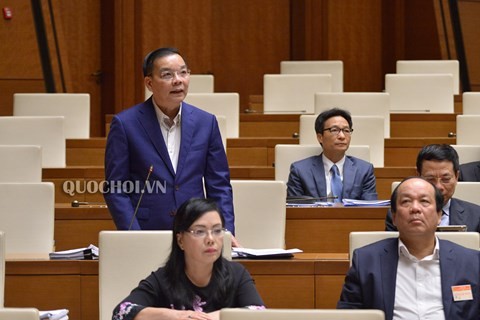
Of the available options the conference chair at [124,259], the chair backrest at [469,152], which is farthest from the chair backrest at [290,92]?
the conference chair at [124,259]

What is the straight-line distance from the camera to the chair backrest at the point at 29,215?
3416 mm

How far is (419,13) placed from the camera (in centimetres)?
703

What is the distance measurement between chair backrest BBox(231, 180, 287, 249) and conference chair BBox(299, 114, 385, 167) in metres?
1.08

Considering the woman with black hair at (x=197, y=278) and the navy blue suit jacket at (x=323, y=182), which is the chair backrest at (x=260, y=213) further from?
the woman with black hair at (x=197, y=278)

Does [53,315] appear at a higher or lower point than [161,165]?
lower

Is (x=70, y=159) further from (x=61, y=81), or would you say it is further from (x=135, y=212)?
(x=135, y=212)

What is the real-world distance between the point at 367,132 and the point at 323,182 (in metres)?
0.63

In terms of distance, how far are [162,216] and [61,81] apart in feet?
10.6

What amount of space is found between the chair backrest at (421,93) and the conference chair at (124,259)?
9.70 feet

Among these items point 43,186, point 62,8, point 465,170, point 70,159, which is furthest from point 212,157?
point 62,8

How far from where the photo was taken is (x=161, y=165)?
9.81 feet

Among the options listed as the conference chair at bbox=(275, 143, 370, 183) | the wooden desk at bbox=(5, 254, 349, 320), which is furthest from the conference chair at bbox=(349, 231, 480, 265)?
the conference chair at bbox=(275, 143, 370, 183)

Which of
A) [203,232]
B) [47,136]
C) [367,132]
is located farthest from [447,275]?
[47,136]

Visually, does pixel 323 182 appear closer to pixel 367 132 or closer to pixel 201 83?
pixel 367 132
